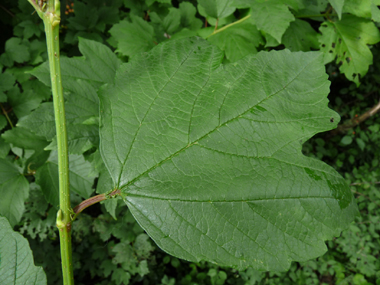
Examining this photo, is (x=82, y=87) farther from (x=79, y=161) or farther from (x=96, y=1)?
(x=96, y=1)

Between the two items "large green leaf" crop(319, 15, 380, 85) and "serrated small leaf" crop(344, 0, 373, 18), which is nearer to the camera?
"serrated small leaf" crop(344, 0, 373, 18)

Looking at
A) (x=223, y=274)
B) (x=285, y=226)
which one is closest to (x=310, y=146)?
(x=223, y=274)

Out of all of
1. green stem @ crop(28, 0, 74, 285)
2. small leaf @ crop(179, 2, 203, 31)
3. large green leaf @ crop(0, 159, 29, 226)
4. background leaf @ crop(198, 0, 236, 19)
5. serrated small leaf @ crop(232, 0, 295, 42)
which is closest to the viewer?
green stem @ crop(28, 0, 74, 285)

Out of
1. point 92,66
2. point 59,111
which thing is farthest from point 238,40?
point 59,111

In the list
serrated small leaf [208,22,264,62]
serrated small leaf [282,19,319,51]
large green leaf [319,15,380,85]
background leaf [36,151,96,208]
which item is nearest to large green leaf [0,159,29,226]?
background leaf [36,151,96,208]

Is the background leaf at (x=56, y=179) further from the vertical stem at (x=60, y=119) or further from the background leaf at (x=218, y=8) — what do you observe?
the background leaf at (x=218, y=8)

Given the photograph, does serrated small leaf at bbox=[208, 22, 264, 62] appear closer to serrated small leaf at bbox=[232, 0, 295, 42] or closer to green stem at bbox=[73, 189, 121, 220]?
serrated small leaf at bbox=[232, 0, 295, 42]

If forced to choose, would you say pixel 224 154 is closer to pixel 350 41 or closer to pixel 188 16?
pixel 350 41
